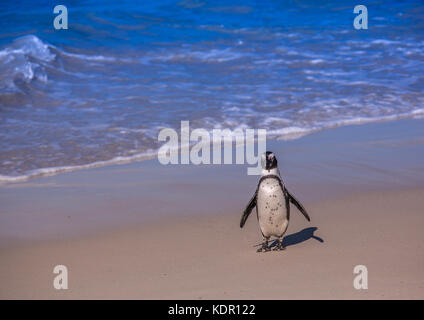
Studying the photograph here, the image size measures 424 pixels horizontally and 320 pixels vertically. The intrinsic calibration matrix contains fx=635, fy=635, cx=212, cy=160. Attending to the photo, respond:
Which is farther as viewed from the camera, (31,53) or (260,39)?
(260,39)

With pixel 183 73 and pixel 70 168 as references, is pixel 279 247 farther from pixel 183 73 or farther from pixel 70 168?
pixel 183 73

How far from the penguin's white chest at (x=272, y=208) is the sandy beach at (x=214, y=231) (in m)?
0.18

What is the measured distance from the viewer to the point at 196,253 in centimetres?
448

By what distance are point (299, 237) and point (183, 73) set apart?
280 inches

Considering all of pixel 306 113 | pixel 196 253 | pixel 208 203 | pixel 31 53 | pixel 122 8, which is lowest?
pixel 196 253

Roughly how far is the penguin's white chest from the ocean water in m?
2.86

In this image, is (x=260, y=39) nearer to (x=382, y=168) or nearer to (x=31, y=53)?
(x=31, y=53)

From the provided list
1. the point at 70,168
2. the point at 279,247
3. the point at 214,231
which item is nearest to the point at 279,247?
the point at 279,247

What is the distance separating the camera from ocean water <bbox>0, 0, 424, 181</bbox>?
314 inches

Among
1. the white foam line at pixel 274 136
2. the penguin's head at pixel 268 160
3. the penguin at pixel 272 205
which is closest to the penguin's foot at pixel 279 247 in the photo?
the penguin at pixel 272 205

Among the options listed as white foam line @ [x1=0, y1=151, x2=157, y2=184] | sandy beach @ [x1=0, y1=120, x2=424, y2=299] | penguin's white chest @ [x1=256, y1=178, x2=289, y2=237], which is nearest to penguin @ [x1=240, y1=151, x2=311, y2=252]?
penguin's white chest @ [x1=256, y1=178, x2=289, y2=237]

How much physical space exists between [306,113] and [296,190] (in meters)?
3.10

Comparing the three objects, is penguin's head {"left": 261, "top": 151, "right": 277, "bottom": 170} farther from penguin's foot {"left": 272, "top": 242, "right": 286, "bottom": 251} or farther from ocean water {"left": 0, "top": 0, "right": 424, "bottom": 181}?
ocean water {"left": 0, "top": 0, "right": 424, "bottom": 181}
